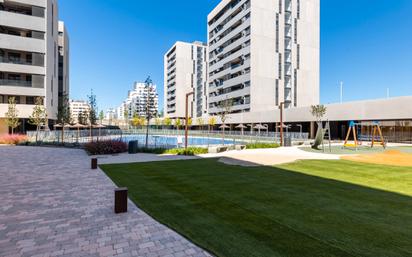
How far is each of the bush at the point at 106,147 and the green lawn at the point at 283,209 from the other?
29.2 ft

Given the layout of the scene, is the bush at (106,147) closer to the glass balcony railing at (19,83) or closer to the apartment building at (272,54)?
the glass balcony railing at (19,83)

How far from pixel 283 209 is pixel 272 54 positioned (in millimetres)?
58892

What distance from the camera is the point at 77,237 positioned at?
482cm

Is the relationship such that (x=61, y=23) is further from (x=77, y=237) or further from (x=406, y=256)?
(x=406, y=256)

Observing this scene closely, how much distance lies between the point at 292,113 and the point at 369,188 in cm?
3681

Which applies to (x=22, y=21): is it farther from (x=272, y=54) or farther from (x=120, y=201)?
(x=272, y=54)

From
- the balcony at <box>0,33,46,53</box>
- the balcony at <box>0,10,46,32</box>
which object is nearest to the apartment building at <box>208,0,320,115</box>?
the balcony at <box>0,33,46,53</box>

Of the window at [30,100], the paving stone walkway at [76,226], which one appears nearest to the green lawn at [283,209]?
the paving stone walkway at [76,226]

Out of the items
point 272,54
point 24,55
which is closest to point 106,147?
point 24,55

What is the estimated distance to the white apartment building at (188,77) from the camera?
9969 cm

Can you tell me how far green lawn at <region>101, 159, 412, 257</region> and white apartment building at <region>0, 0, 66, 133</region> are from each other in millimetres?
33226

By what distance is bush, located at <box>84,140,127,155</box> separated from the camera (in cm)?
1872

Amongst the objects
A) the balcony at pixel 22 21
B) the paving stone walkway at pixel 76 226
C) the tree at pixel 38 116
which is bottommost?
the paving stone walkway at pixel 76 226

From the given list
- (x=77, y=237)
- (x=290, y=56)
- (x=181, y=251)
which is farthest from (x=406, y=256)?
(x=290, y=56)
